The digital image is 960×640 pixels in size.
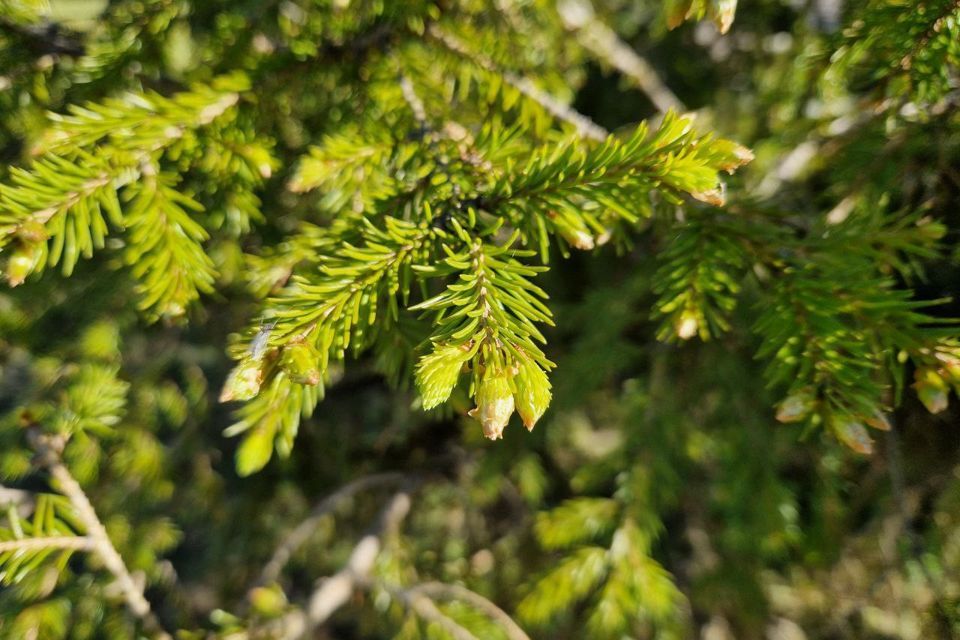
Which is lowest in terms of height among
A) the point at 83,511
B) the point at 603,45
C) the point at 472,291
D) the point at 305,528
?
the point at 305,528

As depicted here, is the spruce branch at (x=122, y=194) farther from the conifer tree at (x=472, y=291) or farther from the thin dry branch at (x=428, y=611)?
the thin dry branch at (x=428, y=611)

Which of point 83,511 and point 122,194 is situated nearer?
point 122,194

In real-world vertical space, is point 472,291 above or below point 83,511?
above

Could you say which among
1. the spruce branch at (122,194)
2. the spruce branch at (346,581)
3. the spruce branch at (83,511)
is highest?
the spruce branch at (122,194)

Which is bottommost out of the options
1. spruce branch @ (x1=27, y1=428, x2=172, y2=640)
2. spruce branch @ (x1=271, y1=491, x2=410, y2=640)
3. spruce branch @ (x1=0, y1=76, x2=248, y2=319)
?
A: spruce branch @ (x1=271, y1=491, x2=410, y2=640)

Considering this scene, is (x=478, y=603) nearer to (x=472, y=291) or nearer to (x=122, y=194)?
(x=472, y=291)

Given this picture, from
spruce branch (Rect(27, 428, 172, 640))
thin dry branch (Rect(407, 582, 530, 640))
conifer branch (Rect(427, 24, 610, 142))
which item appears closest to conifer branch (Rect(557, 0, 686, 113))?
conifer branch (Rect(427, 24, 610, 142))

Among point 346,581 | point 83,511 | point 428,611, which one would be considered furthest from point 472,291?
point 346,581

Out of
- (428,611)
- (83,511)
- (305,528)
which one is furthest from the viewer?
(305,528)

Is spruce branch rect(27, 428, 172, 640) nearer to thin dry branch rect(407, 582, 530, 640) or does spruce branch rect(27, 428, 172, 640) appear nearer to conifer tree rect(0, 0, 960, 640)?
conifer tree rect(0, 0, 960, 640)

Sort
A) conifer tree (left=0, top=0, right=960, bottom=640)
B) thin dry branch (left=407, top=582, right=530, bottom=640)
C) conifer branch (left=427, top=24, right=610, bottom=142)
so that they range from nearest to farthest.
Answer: conifer tree (left=0, top=0, right=960, bottom=640)
conifer branch (left=427, top=24, right=610, bottom=142)
thin dry branch (left=407, top=582, right=530, bottom=640)

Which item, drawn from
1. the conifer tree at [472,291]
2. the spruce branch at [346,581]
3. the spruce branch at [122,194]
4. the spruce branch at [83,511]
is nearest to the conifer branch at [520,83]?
the conifer tree at [472,291]

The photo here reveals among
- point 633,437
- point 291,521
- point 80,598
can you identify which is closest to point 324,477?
point 291,521

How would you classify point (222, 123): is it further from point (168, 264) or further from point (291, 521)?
point (291, 521)
